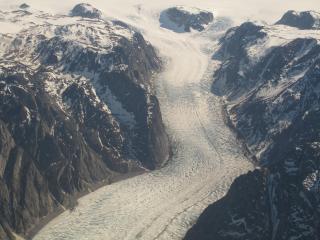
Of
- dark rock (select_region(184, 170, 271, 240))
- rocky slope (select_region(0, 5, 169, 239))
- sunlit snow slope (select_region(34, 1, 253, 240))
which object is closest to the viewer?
dark rock (select_region(184, 170, 271, 240))

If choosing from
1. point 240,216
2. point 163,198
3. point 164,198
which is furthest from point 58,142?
point 240,216

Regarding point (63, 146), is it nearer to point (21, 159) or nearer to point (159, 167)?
point (21, 159)

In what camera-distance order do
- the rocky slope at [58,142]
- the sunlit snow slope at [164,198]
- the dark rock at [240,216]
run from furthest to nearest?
the rocky slope at [58,142] < the sunlit snow slope at [164,198] < the dark rock at [240,216]

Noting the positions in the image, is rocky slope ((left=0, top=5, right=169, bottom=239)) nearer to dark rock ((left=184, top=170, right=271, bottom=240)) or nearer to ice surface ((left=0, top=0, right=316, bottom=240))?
ice surface ((left=0, top=0, right=316, bottom=240))

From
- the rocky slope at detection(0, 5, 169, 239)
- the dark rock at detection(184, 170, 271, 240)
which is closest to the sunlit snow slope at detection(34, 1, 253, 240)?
the rocky slope at detection(0, 5, 169, 239)

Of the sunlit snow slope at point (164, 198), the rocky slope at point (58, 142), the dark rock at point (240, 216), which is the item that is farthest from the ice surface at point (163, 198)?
the dark rock at point (240, 216)

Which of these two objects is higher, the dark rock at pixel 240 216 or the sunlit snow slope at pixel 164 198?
the dark rock at pixel 240 216

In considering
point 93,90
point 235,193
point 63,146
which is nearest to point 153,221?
point 235,193

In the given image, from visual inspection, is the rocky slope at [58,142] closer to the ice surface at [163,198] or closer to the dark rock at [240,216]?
the ice surface at [163,198]

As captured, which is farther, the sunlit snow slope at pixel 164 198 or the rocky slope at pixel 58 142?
the rocky slope at pixel 58 142

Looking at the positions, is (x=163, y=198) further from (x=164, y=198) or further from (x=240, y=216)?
(x=240, y=216)

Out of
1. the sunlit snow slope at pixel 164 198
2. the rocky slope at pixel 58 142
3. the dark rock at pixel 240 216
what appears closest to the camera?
the dark rock at pixel 240 216
